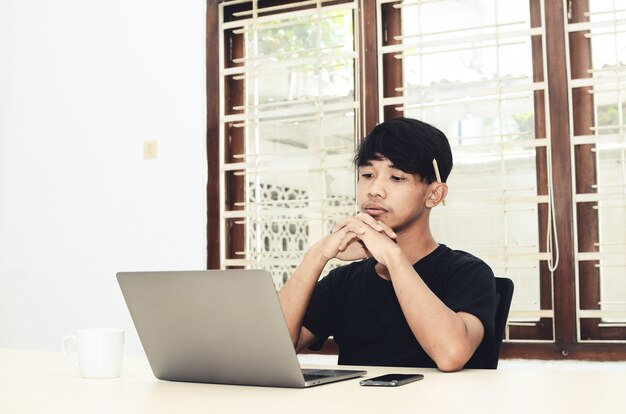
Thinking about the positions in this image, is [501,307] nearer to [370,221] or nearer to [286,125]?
[370,221]

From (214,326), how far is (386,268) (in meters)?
0.65

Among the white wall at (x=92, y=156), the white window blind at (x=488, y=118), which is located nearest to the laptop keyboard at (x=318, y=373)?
the white window blind at (x=488, y=118)

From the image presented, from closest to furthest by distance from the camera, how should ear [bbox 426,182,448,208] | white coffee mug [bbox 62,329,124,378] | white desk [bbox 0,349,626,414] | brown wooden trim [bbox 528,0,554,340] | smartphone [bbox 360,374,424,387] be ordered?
1. white desk [bbox 0,349,626,414]
2. smartphone [bbox 360,374,424,387]
3. white coffee mug [bbox 62,329,124,378]
4. ear [bbox 426,182,448,208]
5. brown wooden trim [bbox 528,0,554,340]

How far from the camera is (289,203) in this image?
310 cm

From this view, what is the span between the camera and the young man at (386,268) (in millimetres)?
1642

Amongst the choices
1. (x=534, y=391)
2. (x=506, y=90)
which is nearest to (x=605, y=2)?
(x=506, y=90)

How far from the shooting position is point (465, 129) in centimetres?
287

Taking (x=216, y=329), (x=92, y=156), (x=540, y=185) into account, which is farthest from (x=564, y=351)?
(x=92, y=156)

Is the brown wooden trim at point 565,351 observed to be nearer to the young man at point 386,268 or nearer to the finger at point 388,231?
the young man at point 386,268

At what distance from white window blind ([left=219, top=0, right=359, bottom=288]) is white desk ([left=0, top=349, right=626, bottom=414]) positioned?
1721mm

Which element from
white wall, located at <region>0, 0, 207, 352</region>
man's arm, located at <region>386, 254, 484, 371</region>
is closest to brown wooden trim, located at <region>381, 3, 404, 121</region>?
white wall, located at <region>0, 0, 207, 352</region>

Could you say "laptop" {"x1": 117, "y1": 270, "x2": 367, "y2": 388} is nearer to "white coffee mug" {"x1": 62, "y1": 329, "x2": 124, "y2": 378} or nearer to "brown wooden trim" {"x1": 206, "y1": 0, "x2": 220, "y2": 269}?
"white coffee mug" {"x1": 62, "y1": 329, "x2": 124, "y2": 378}

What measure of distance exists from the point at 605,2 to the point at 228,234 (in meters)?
1.66

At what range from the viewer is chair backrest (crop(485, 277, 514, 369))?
162 centimetres
